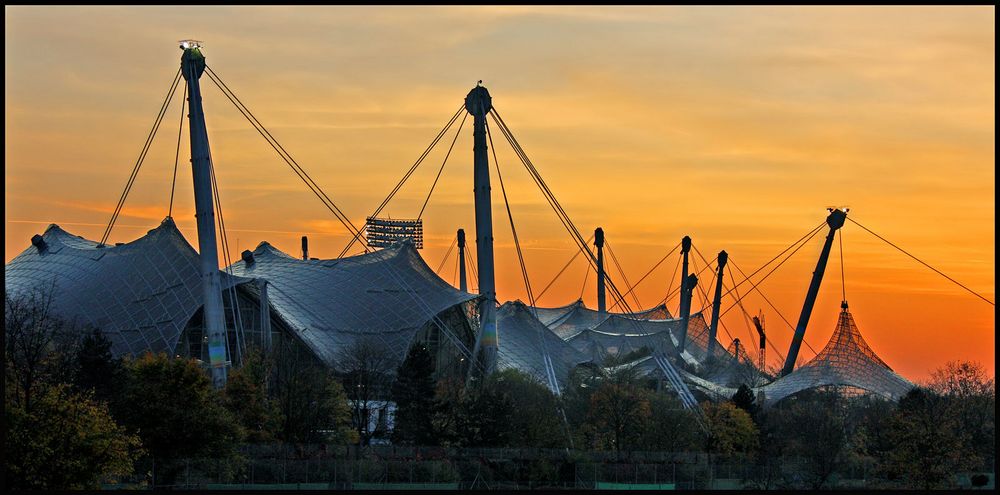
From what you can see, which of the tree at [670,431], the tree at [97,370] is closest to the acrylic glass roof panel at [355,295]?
the tree at [670,431]

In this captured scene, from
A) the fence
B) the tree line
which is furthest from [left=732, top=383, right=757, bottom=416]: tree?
the fence

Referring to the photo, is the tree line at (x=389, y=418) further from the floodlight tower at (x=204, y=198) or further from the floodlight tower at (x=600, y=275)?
the floodlight tower at (x=600, y=275)

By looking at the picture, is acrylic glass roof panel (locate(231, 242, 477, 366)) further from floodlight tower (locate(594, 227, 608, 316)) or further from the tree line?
floodlight tower (locate(594, 227, 608, 316))

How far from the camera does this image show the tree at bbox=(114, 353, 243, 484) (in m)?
62.4

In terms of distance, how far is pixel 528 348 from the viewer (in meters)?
137

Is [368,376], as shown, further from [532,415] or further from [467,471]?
[467,471]

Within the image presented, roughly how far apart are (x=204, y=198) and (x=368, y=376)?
23.8 metres

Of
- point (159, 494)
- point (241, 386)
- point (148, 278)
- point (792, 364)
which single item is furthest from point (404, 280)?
point (159, 494)

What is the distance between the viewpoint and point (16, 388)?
51.6 meters

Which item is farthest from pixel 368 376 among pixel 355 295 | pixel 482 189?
pixel 355 295

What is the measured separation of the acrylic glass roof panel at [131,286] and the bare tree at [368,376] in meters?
9.96

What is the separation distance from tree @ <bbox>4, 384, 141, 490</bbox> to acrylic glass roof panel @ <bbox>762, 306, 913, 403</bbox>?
85650mm

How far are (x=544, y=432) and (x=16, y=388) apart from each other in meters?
36.6

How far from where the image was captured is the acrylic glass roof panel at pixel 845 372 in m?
128
